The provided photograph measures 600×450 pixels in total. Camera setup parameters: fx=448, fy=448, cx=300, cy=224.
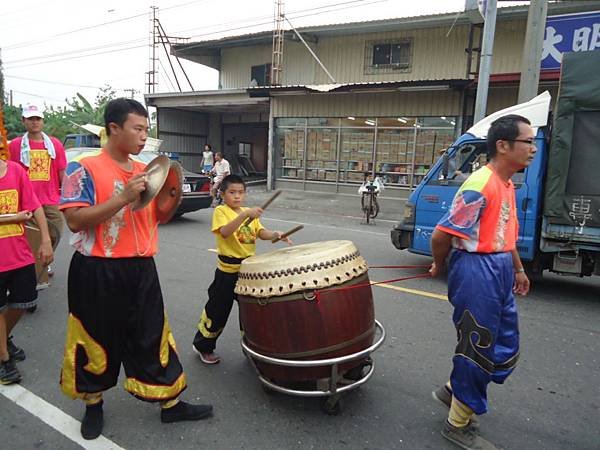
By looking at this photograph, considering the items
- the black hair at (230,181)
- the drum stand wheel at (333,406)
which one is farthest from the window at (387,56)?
the drum stand wheel at (333,406)

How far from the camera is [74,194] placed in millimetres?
2129

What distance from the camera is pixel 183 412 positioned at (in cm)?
254

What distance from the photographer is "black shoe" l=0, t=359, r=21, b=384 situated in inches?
115

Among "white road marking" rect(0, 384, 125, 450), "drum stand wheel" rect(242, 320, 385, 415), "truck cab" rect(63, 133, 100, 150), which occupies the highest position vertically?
"truck cab" rect(63, 133, 100, 150)

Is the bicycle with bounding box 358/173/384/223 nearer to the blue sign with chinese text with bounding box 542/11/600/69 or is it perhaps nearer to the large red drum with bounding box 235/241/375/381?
the blue sign with chinese text with bounding box 542/11/600/69

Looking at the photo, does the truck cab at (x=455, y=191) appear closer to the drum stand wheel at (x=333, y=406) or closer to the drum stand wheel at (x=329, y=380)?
the drum stand wheel at (x=329, y=380)

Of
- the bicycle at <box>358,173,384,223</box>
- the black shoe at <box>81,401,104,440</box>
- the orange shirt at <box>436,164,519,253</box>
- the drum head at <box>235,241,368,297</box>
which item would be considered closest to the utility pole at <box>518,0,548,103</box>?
the bicycle at <box>358,173,384,223</box>

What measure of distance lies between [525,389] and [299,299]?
1.82 metres

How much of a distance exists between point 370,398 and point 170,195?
1.75 m

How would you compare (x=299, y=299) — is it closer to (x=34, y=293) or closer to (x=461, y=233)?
(x=461, y=233)

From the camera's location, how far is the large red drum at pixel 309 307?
235 centimetres

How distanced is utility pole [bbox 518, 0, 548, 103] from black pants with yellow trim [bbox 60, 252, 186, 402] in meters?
7.72

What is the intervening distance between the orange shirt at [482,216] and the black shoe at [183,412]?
5.63 feet

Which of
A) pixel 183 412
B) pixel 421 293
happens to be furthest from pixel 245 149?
pixel 183 412
